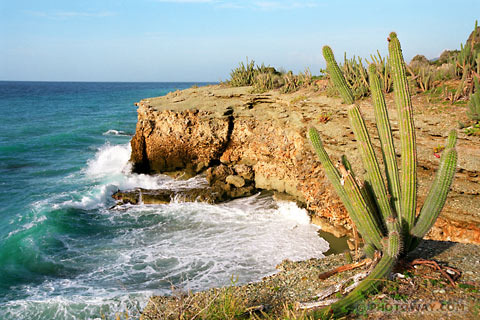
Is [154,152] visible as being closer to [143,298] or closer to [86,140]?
[143,298]

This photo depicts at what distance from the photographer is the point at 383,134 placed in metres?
4.95

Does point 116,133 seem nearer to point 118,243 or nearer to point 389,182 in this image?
point 118,243

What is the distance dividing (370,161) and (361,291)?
1.80 metres

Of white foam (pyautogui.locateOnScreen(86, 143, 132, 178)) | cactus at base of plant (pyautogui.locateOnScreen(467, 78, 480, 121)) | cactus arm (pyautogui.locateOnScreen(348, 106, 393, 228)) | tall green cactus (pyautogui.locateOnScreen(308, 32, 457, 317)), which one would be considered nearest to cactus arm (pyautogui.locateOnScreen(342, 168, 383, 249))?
tall green cactus (pyautogui.locateOnScreen(308, 32, 457, 317))

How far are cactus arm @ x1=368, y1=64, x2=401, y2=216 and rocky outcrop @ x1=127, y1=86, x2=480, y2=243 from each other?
298 cm

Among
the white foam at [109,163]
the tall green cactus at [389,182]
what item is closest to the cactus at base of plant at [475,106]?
the tall green cactus at [389,182]

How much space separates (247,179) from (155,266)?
6014 mm

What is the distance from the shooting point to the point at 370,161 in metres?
4.90

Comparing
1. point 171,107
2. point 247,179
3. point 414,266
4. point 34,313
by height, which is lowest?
point 34,313

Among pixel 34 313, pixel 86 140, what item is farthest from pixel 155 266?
pixel 86 140

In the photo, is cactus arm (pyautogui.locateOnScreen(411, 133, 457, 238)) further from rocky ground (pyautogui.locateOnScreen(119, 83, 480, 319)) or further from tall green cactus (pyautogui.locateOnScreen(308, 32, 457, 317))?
rocky ground (pyautogui.locateOnScreen(119, 83, 480, 319))

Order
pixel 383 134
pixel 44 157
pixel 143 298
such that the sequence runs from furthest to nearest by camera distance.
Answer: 1. pixel 44 157
2. pixel 143 298
3. pixel 383 134

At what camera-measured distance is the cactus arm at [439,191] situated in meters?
4.50

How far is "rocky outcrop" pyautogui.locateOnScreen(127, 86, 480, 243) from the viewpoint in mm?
7633
